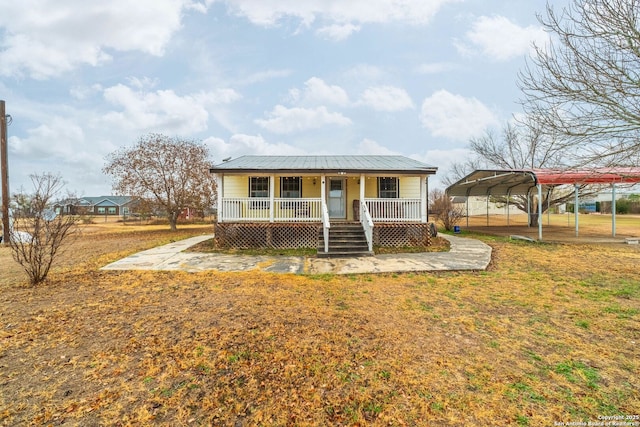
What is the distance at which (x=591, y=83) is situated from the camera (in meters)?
5.20

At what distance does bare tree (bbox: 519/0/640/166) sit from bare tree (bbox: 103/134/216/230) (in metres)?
20.5

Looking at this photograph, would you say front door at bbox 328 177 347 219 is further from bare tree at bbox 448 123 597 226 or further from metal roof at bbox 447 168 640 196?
bare tree at bbox 448 123 597 226

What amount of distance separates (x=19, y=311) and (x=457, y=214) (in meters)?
20.3

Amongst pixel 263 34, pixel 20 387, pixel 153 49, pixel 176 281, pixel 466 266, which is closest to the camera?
pixel 20 387

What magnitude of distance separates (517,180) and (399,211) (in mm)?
9008

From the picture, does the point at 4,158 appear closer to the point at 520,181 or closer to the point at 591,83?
the point at 591,83

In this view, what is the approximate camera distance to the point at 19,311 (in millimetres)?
4527

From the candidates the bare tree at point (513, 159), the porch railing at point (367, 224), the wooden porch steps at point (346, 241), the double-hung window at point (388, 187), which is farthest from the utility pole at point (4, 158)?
the bare tree at point (513, 159)

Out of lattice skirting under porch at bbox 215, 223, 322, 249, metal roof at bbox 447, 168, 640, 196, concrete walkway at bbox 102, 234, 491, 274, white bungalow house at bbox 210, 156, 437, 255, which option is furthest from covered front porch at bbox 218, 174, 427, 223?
metal roof at bbox 447, 168, 640, 196

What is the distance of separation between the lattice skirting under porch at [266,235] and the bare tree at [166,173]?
12.0 m

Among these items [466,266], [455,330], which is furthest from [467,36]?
[455,330]

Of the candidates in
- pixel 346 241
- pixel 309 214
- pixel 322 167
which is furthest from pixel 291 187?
pixel 346 241

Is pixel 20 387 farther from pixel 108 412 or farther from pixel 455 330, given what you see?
pixel 455 330

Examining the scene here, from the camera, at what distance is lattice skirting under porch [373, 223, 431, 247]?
11180 millimetres
